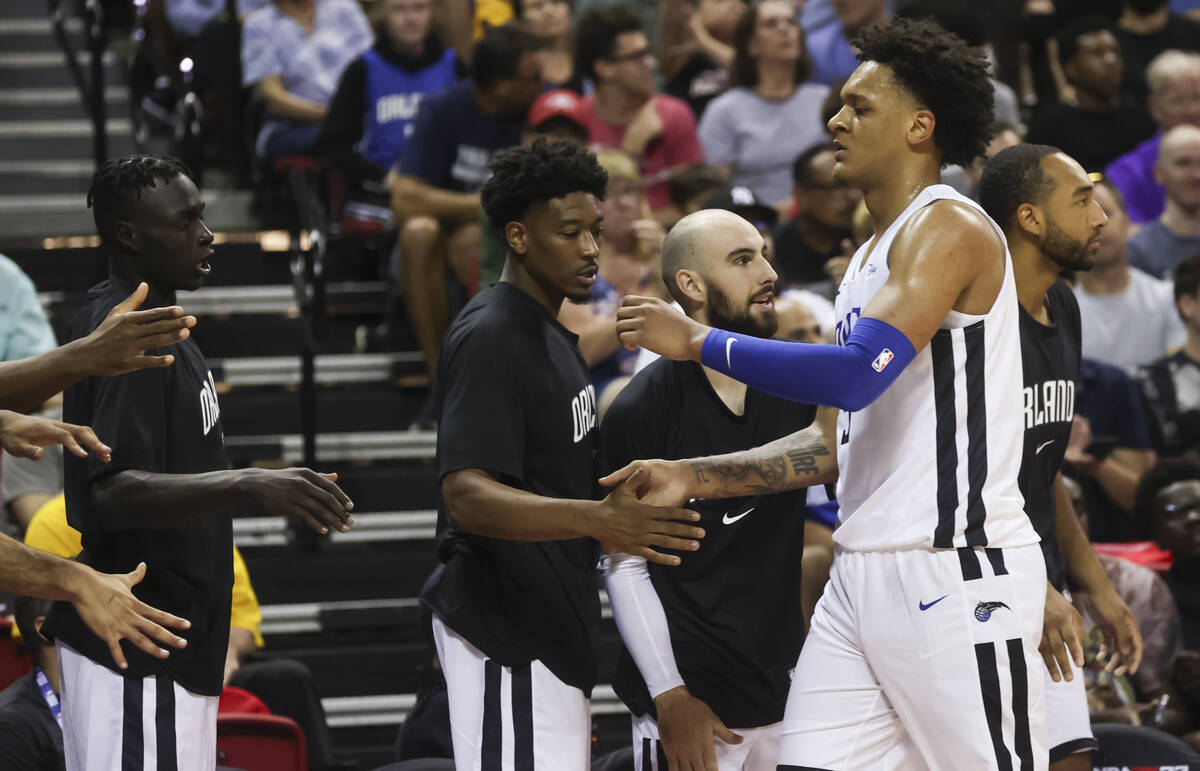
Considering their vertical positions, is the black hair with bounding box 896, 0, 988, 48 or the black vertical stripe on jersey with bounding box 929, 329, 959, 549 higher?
the black hair with bounding box 896, 0, 988, 48

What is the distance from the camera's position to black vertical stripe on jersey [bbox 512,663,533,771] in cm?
374

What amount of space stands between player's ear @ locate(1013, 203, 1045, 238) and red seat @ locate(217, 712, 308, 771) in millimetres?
2613

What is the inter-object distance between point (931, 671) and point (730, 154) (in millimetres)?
5172

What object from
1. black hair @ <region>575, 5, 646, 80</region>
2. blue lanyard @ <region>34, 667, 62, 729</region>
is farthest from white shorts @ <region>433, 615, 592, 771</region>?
black hair @ <region>575, 5, 646, 80</region>

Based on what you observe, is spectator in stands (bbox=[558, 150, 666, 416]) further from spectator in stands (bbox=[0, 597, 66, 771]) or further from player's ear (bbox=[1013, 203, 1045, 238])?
spectator in stands (bbox=[0, 597, 66, 771])

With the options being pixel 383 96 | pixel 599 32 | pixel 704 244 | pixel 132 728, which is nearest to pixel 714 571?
pixel 704 244

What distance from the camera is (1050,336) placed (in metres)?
4.25

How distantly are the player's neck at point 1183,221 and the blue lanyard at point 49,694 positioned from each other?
18.7 ft

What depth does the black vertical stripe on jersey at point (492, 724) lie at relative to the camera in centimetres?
375

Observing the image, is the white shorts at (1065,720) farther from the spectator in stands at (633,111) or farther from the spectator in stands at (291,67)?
the spectator in stands at (291,67)

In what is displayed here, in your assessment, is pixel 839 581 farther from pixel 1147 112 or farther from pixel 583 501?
pixel 1147 112

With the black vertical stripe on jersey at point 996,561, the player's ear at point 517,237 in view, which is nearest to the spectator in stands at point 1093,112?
the player's ear at point 517,237

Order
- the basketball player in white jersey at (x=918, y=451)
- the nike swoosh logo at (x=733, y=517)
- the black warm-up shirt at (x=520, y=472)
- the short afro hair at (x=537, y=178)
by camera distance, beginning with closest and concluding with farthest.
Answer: the basketball player in white jersey at (x=918, y=451), the black warm-up shirt at (x=520, y=472), the short afro hair at (x=537, y=178), the nike swoosh logo at (x=733, y=517)


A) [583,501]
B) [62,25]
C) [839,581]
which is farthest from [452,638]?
[62,25]
